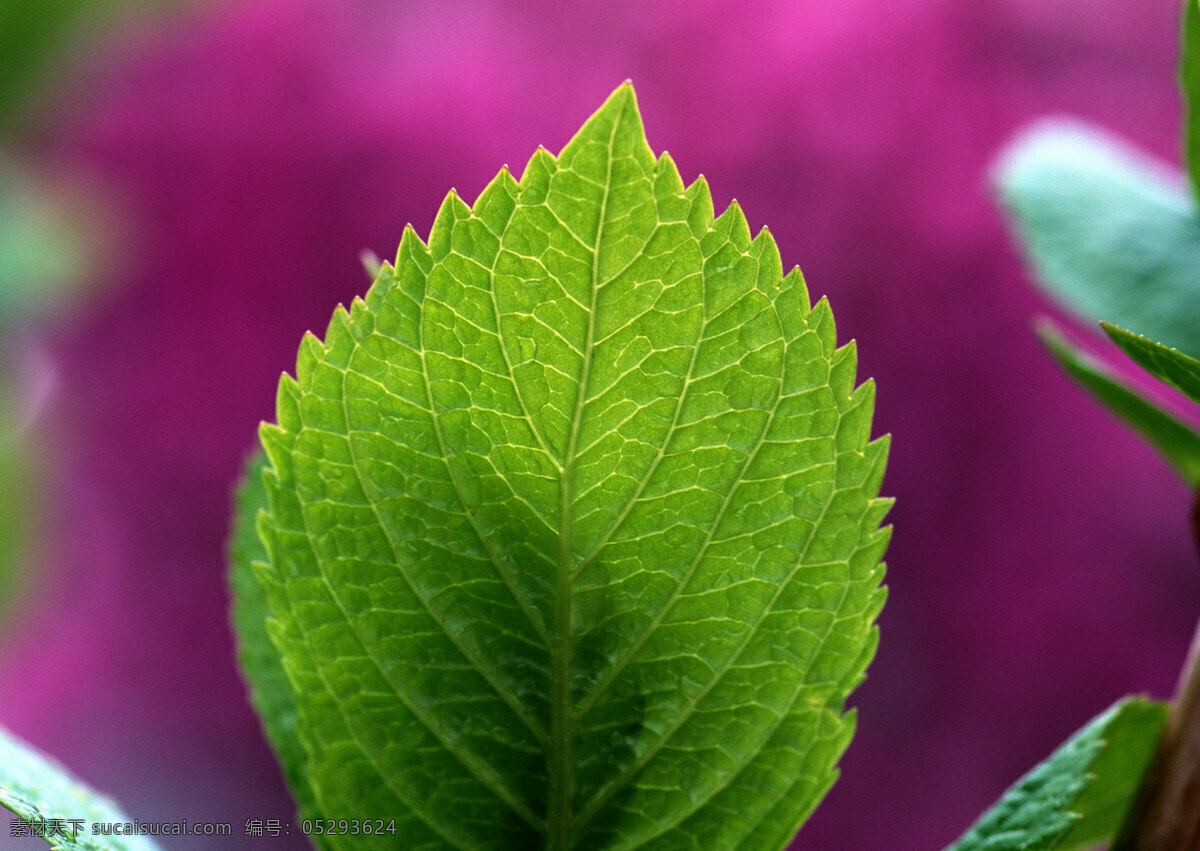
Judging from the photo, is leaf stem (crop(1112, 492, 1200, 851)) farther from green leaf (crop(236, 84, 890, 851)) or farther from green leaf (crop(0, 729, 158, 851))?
green leaf (crop(0, 729, 158, 851))

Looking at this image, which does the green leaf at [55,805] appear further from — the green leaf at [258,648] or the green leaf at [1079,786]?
the green leaf at [1079,786]

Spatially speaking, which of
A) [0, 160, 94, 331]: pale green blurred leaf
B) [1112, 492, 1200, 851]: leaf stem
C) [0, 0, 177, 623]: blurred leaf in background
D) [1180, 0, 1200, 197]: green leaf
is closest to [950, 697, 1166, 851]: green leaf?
[1112, 492, 1200, 851]: leaf stem

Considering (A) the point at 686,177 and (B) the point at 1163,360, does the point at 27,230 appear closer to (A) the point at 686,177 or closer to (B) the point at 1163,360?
(A) the point at 686,177

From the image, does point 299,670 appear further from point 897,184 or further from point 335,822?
point 897,184

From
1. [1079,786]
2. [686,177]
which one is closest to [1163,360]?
[1079,786]

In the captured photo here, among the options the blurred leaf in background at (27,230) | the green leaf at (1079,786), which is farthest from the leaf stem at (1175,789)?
the blurred leaf in background at (27,230)

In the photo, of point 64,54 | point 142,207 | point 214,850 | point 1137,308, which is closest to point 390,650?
point 1137,308
